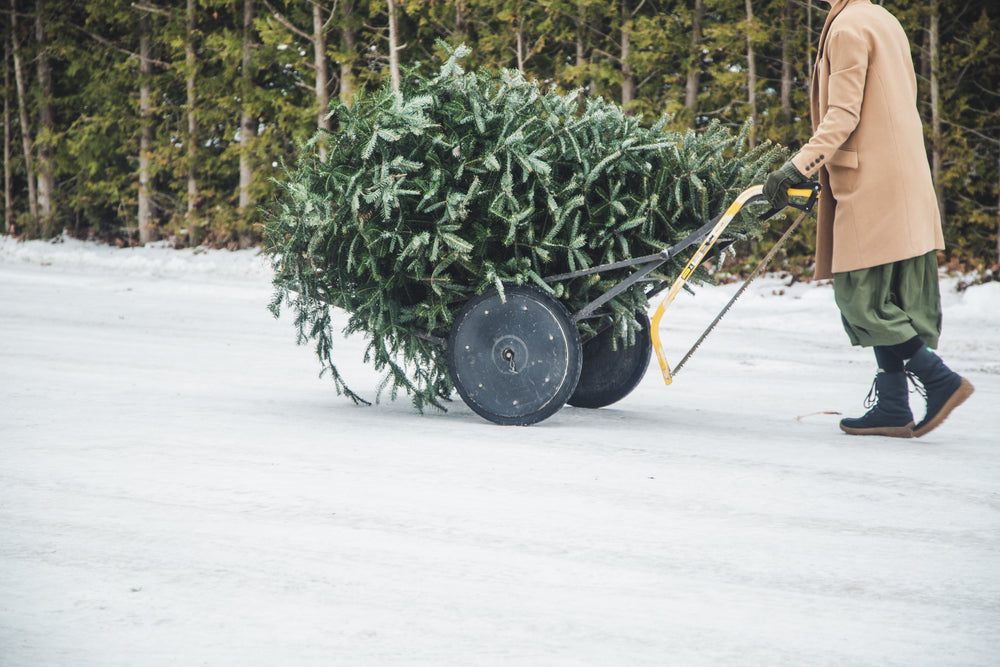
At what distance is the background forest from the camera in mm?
13523

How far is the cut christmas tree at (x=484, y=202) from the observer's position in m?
5.03

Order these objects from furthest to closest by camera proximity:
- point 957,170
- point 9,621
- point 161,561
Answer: point 957,170 < point 161,561 < point 9,621

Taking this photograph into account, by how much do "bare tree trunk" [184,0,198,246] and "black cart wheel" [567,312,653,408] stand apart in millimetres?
14072

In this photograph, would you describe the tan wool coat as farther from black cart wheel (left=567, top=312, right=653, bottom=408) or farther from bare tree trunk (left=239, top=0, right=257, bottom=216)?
bare tree trunk (left=239, top=0, right=257, bottom=216)

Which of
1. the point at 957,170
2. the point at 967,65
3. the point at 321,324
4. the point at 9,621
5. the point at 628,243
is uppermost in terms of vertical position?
the point at 967,65

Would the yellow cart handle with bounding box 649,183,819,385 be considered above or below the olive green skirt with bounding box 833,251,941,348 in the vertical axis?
above

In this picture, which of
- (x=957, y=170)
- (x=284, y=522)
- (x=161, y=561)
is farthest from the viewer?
(x=957, y=170)

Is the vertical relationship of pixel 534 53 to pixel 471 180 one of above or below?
above

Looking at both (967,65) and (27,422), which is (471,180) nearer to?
(27,422)

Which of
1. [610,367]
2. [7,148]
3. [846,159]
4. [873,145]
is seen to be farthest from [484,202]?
[7,148]

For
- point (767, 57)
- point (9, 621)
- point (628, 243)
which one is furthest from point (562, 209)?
point (767, 57)

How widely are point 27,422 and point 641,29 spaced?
450 inches

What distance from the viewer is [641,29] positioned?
48.2 feet

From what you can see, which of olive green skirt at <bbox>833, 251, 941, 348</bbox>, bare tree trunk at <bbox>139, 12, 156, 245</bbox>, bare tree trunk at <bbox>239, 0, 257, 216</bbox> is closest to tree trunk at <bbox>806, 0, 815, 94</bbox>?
bare tree trunk at <bbox>239, 0, 257, 216</bbox>
